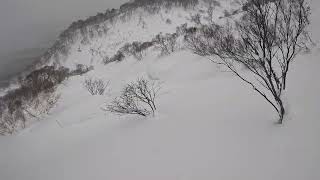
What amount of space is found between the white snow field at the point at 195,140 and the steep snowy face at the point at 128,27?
2556 inches

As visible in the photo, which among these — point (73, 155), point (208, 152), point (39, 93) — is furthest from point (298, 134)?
point (39, 93)

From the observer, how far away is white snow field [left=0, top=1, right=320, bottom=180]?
6363 mm

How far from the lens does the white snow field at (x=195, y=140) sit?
20.9ft

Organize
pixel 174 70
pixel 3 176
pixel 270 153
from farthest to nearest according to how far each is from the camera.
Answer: pixel 174 70, pixel 3 176, pixel 270 153

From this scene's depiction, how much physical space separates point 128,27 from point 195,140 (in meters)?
93.9

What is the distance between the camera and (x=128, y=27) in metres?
97.9

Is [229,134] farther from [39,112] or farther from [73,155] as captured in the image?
[39,112]

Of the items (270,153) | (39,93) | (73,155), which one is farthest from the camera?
(39,93)

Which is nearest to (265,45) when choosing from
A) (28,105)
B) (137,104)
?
(137,104)

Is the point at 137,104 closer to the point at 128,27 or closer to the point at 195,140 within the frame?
the point at 195,140

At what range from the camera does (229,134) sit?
7840mm

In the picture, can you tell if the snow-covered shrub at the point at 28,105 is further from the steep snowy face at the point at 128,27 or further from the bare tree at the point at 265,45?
the steep snowy face at the point at 128,27

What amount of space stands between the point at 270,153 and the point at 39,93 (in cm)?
2450

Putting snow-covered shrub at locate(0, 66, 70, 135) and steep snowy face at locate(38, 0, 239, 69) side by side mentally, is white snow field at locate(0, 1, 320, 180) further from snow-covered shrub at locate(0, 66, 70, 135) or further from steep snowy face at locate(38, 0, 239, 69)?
steep snowy face at locate(38, 0, 239, 69)
